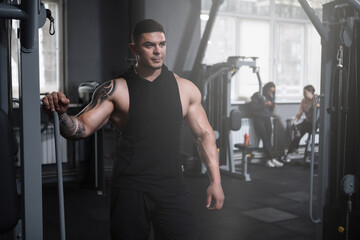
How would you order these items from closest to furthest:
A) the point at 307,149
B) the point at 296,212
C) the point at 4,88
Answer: the point at 4,88
the point at 296,212
the point at 307,149

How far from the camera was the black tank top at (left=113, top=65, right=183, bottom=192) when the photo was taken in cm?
192

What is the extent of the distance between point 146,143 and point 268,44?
6.02m

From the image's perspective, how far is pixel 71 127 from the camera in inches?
70.6

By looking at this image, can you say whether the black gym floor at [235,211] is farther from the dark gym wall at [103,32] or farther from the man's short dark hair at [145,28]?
the man's short dark hair at [145,28]

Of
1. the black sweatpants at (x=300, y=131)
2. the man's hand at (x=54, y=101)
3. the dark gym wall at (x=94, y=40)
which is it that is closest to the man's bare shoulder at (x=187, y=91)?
the man's hand at (x=54, y=101)

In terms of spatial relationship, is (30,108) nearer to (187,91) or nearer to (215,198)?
(187,91)

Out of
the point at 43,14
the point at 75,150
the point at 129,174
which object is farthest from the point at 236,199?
the point at 43,14

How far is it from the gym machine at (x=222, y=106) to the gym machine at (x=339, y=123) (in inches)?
116

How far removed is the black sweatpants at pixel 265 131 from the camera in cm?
674

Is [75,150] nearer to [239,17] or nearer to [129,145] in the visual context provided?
[239,17]

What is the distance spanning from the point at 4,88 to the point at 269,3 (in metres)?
6.22

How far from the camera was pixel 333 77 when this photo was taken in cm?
267

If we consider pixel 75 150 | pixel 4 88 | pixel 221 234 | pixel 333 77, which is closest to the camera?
pixel 4 88

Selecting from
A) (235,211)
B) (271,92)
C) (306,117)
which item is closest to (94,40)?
(271,92)
